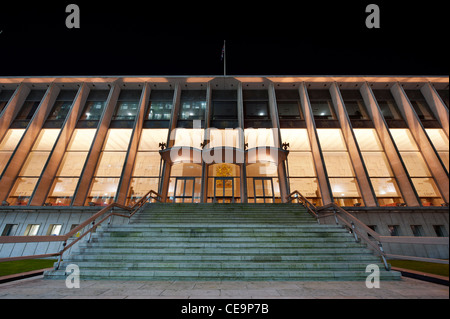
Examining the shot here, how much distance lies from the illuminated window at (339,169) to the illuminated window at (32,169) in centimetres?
2169

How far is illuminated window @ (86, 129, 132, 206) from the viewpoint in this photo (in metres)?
13.6

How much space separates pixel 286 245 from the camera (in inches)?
231

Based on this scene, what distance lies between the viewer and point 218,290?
356 centimetres

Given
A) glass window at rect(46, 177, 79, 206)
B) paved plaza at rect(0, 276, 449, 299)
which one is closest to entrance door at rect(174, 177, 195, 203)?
glass window at rect(46, 177, 79, 206)

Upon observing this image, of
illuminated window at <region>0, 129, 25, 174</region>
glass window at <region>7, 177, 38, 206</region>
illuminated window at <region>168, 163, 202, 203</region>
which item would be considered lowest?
glass window at <region>7, 177, 38, 206</region>

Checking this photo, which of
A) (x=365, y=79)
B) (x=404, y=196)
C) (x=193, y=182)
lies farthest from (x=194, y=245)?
(x=365, y=79)

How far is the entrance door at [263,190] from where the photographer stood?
47.6 feet

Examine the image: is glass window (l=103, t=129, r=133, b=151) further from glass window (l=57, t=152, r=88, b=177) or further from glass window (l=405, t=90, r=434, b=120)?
glass window (l=405, t=90, r=434, b=120)

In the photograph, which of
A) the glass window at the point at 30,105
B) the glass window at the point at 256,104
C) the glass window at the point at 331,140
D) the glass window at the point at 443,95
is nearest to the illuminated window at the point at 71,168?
the glass window at the point at 30,105

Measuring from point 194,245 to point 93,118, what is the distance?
16.3m

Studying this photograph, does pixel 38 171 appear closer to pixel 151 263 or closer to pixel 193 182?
pixel 193 182

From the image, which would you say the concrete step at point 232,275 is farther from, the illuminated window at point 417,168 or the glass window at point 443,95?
the glass window at point 443,95

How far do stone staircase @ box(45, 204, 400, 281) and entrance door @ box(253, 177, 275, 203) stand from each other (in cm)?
750

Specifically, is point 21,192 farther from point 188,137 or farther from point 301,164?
point 301,164
